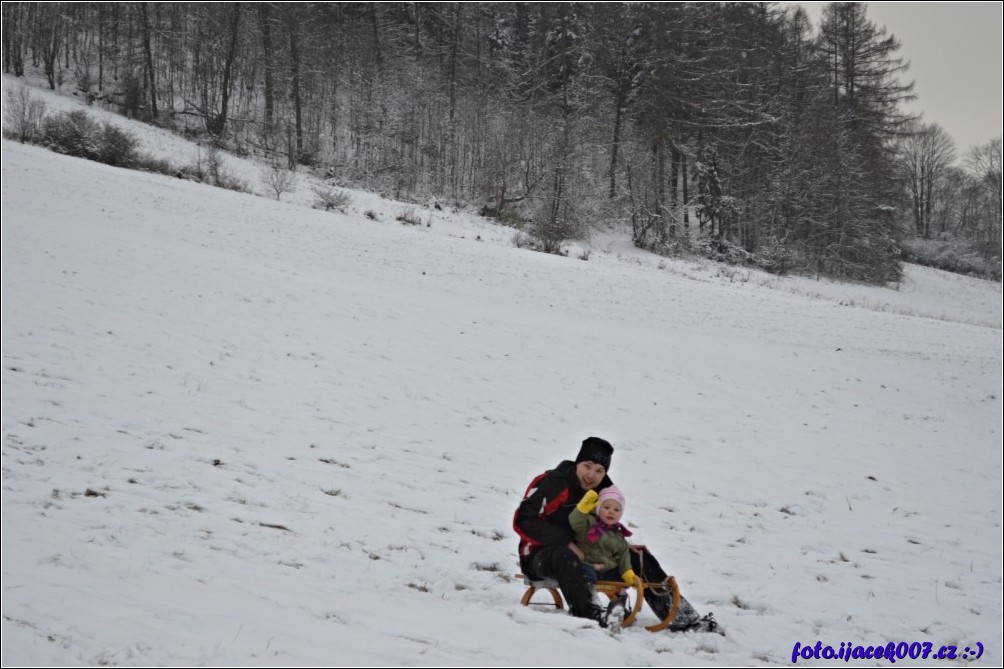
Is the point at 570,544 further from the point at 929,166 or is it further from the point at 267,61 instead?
the point at 929,166

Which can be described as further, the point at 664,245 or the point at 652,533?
the point at 664,245

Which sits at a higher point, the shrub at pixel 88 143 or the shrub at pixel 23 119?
the shrub at pixel 23 119

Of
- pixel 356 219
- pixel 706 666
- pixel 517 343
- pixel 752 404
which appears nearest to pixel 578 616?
pixel 706 666

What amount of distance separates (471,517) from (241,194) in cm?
2287

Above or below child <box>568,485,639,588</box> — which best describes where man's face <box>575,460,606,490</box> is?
above

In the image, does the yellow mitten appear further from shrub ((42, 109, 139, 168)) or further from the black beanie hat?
shrub ((42, 109, 139, 168))

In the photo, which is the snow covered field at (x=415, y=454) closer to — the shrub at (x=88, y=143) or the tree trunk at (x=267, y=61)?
the shrub at (x=88, y=143)

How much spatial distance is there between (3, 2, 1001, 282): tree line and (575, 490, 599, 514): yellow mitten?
86.2 feet

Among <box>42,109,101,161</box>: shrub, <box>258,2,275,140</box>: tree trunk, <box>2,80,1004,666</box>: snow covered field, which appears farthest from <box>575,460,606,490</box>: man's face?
<box>258,2,275,140</box>: tree trunk

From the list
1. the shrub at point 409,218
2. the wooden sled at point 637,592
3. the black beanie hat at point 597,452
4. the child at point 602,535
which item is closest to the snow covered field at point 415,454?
the wooden sled at point 637,592

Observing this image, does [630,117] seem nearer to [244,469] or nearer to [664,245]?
[664,245]

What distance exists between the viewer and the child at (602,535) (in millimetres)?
3871

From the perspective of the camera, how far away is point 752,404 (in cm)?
1173

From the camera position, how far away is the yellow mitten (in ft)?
12.6
